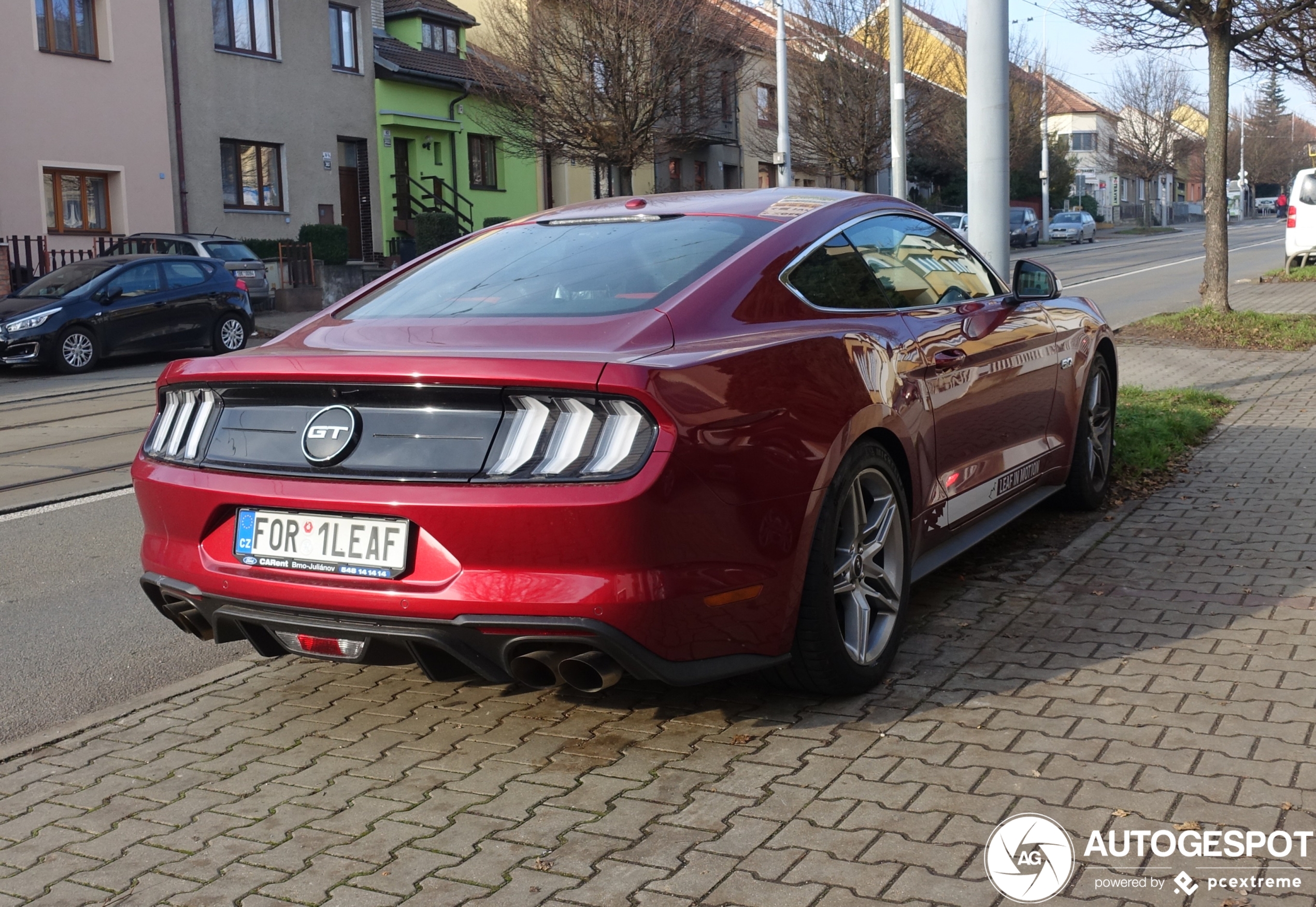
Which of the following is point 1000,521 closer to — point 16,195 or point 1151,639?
point 1151,639

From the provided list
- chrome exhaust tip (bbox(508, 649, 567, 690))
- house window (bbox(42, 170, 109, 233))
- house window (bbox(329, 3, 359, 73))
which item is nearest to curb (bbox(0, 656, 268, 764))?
chrome exhaust tip (bbox(508, 649, 567, 690))

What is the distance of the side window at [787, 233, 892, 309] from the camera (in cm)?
447

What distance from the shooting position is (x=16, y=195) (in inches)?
960

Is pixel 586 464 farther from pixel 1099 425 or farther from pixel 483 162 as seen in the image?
pixel 483 162

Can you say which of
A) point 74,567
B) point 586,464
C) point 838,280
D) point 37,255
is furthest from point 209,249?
point 586,464

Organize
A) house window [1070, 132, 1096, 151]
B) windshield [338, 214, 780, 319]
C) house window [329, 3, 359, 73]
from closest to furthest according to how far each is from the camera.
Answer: windshield [338, 214, 780, 319] → house window [329, 3, 359, 73] → house window [1070, 132, 1096, 151]

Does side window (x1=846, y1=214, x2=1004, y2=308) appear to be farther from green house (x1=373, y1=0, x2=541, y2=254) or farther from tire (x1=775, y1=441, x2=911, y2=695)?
green house (x1=373, y1=0, x2=541, y2=254)

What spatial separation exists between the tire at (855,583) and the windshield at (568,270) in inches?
30.9

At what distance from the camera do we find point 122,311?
60.5 feet

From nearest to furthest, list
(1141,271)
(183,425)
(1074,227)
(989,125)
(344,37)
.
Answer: (183,425), (989,125), (1141,271), (344,37), (1074,227)

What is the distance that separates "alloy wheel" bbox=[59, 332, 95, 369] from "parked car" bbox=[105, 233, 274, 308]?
4.64 metres

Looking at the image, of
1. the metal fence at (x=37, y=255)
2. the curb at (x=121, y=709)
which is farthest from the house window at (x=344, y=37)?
the curb at (x=121, y=709)

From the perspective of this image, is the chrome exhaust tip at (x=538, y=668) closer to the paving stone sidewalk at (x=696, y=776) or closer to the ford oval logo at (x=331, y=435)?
the paving stone sidewalk at (x=696, y=776)

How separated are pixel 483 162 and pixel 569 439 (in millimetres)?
35858
